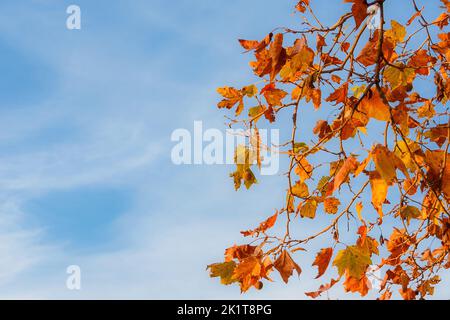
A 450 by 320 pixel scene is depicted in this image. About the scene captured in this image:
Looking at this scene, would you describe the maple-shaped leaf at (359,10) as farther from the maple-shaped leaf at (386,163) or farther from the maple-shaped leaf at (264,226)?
the maple-shaped leaf at (264,226)

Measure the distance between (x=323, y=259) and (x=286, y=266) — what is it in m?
0.25

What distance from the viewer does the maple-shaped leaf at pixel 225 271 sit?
2.81m

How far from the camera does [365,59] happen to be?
280cm

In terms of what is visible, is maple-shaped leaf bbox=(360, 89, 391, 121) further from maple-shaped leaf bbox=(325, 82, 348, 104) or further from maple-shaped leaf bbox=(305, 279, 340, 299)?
maple-shaped leaf bbox=(305, 279, 340, 299)

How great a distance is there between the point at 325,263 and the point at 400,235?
1322 mm

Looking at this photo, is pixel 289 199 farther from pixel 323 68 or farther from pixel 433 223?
pixel 433 223

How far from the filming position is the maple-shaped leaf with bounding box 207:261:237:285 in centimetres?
281

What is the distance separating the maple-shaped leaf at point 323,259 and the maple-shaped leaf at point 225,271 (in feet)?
1.40

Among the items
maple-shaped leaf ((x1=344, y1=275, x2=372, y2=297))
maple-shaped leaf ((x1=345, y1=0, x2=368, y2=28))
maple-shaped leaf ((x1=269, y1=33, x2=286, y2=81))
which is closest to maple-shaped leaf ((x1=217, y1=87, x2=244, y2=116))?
maple-shaped leaf ((x1=269, y1=33, x2=286, y2=81))

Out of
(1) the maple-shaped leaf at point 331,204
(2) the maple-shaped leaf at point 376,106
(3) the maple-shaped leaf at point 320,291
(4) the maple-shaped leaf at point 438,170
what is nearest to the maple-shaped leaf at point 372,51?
(2) the maple-shaped leaf at point 376,106

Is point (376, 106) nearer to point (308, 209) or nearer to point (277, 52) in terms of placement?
point (277, 52)

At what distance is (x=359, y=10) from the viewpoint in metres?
2.58

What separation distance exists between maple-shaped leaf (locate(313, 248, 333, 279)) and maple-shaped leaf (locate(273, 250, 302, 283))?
176mm
